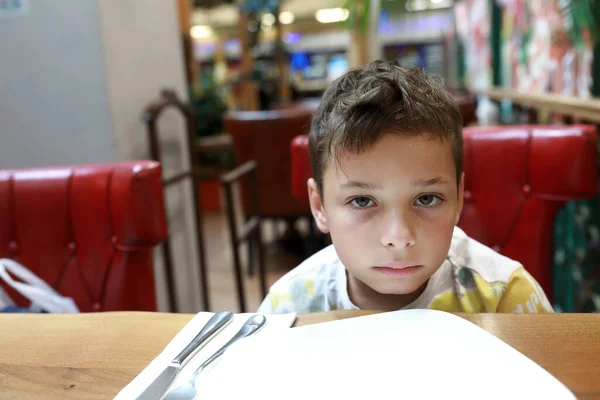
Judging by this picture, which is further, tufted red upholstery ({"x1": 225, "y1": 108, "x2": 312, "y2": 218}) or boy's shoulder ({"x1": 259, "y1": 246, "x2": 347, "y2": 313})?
tufted red upholstery ({"x1": 225, "y1": 108, "x2": 312, "y2": 218})

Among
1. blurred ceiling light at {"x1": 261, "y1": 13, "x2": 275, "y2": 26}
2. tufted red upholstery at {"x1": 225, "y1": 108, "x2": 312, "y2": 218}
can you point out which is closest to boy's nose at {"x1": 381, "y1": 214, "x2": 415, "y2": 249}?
tufted red upholstery at {"x1": 225, "y1": 108, "x2": 312, "y2": 218}

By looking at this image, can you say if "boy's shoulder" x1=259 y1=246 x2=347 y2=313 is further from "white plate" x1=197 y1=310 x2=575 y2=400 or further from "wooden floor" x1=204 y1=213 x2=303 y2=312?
"wooden floor" x1=204 y1=213 x2=303 y2=312

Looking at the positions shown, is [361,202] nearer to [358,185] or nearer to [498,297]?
[358,185]

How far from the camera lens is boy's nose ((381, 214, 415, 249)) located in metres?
0.82

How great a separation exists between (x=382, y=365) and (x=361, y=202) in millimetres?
338

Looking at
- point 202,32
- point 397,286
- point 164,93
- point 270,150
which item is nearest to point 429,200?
point 397,286

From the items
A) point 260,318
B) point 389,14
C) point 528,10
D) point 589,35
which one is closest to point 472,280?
point 260,318

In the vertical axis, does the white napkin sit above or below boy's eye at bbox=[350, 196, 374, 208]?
below

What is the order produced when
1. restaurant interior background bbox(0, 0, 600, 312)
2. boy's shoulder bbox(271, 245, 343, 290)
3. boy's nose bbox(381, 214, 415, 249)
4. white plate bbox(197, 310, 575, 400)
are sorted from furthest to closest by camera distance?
restaurant interior background bbox(0, 0, 600, 312) < boy's shoulder bbox(271, 245, 343, 290) < boy's nose bbox(381, 214, 415, 249) < white plate bbox(197, 310, 575, 400)

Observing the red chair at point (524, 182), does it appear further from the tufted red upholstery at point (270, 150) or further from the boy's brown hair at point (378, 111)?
the tufted red upholstery at point (270, 150)

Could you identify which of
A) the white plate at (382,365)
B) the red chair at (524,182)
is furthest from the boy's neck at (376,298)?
the red chair at (524,182)

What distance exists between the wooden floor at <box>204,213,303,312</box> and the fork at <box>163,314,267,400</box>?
2.38 metres

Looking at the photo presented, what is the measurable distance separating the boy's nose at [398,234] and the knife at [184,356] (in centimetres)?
25

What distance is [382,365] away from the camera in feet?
2.02
